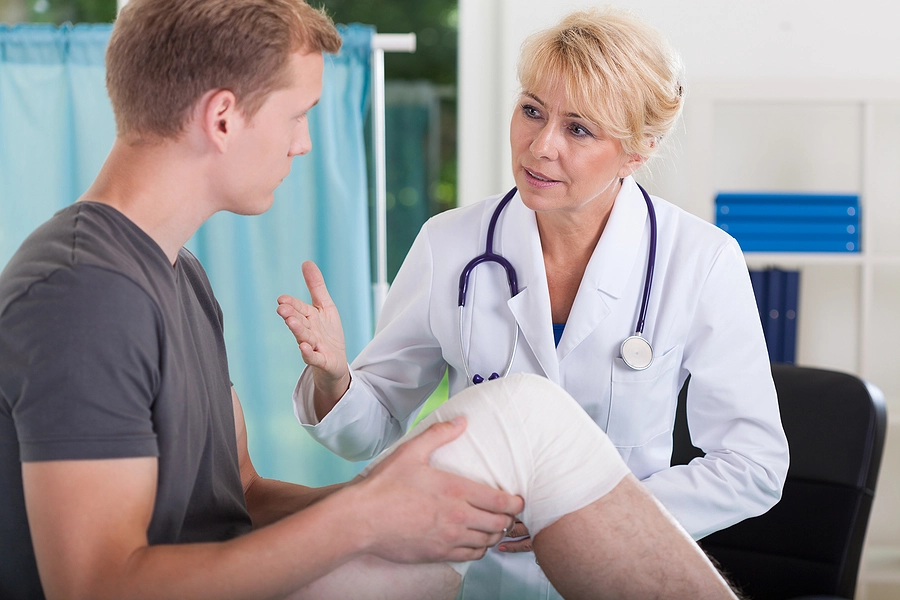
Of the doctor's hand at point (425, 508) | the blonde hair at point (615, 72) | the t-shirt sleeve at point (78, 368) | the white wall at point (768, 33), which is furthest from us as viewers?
the white wall at point (768, 33)

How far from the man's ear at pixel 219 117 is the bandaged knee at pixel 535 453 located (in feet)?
1.43

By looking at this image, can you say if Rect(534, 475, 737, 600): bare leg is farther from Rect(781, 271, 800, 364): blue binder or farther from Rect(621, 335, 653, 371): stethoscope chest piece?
Rect(781, 271, 800, 364): blue binder

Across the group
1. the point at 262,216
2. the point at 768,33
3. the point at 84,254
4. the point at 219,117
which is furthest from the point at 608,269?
the point at 768,33

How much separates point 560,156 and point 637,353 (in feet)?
1.16

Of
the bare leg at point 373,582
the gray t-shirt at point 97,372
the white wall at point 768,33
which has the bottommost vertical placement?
the bare leg at point 373,582

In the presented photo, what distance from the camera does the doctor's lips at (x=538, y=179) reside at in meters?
1.40

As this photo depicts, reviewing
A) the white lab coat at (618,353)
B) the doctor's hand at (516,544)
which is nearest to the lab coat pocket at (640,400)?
the white lab coat at (618,353)

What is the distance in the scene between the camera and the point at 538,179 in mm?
1404

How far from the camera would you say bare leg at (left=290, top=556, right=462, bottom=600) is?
101 centimetres

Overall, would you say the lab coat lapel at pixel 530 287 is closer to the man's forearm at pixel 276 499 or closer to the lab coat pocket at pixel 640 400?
the lab coat pocket at pixel 640 400

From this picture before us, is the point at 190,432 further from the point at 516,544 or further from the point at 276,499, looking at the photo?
the point at 516,544

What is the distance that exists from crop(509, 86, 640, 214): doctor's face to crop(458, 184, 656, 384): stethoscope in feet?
0.44

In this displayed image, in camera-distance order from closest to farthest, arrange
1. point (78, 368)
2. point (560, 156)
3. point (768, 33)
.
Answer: point (78, 368)
point (560, 156)
point (768, 33)

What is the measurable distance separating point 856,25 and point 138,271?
7.50ft
